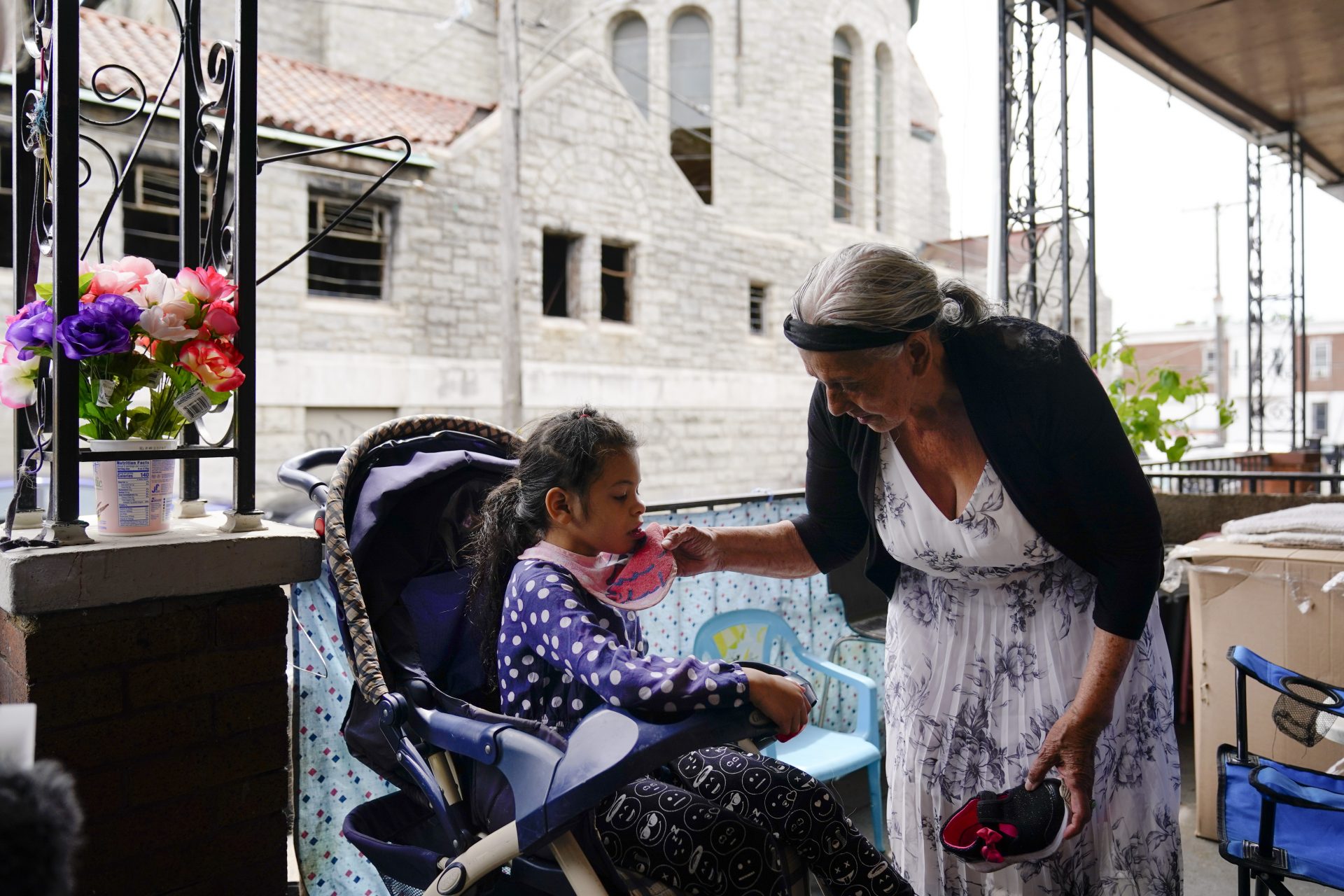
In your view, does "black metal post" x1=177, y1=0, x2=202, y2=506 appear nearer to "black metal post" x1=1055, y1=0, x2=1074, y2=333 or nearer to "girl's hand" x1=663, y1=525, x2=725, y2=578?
"girl's hand" x1=663, y1=525, x2=725, y2=578

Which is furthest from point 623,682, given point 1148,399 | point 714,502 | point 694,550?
point 1148,399

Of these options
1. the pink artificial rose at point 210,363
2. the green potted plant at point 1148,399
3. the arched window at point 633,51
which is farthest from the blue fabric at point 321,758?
the arched window at point 633,51

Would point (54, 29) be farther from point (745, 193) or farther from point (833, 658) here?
point (745, 193)

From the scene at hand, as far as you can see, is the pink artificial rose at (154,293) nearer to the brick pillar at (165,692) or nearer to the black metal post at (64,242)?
the black metal post at (64,242)

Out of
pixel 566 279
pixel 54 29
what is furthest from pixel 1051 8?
pixel 566 279

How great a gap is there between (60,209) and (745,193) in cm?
1798

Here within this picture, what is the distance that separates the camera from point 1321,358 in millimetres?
37250

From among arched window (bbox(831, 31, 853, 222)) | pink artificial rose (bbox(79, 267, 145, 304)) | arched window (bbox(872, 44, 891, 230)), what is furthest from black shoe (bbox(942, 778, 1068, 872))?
arched window (bbox(872, 44, 891, 230))

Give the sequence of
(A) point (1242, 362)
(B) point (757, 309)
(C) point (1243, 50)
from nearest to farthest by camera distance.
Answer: (C) point (1243, 50) → (B) point (757, 309) → (A) point (1242, 362)

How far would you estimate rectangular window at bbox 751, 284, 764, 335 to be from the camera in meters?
16.6

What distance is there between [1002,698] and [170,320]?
1574 millimetres

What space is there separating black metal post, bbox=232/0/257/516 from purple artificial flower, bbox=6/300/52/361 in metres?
0.30

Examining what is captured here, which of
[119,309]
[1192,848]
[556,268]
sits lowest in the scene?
[1192,848]

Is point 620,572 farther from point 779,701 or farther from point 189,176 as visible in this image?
point 189,176
